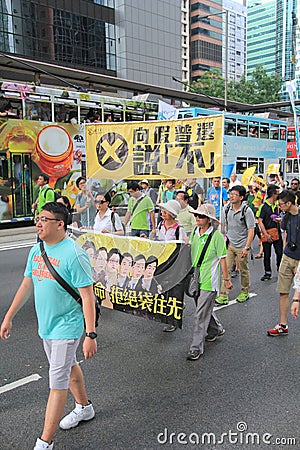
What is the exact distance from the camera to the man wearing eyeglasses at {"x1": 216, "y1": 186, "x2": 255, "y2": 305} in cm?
604

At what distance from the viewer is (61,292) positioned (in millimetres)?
2809

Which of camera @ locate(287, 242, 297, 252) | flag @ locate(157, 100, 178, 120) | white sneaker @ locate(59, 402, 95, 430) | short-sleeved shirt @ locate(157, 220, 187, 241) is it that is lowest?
white sneaker @ locate(59, 402, 95, 430)

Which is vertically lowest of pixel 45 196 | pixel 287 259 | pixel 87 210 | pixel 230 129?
pixel 287 259

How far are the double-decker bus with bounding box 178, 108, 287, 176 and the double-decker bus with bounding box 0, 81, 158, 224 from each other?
3.86 metres

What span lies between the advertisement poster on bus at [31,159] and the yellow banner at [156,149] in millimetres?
7271

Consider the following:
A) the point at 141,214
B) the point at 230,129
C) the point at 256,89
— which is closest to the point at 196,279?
the point at 141,214

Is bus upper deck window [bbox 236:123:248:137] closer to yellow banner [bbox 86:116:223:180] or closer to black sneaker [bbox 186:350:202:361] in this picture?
yellow banner [bbox 86:116:223:180]

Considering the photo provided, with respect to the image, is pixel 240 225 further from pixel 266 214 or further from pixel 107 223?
pixel 107 223

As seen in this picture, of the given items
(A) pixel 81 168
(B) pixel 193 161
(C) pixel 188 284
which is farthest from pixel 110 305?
(A) pixel 81 168

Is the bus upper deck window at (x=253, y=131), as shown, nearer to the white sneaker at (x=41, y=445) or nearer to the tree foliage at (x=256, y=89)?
the white sneaker at (x=41, y=445)

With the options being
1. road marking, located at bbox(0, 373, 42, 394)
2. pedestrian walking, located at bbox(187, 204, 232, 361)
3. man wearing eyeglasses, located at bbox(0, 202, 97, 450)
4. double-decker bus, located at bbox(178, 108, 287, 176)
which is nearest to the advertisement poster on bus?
double-decker bus, located at bbox(178, 108, 287, 176)

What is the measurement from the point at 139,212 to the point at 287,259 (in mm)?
2773

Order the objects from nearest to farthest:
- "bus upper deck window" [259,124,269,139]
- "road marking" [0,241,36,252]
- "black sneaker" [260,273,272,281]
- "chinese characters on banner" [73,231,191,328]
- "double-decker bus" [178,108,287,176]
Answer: "chinese characters on banner" [73,231,191,328], "black sneaker" [260,273,272,281], "road marking" [0,241,36,252], "double-decker bus" [178,108,287,176], "bus upper deck window" [259,124,269,139]

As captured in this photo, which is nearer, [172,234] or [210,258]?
[210,258]
